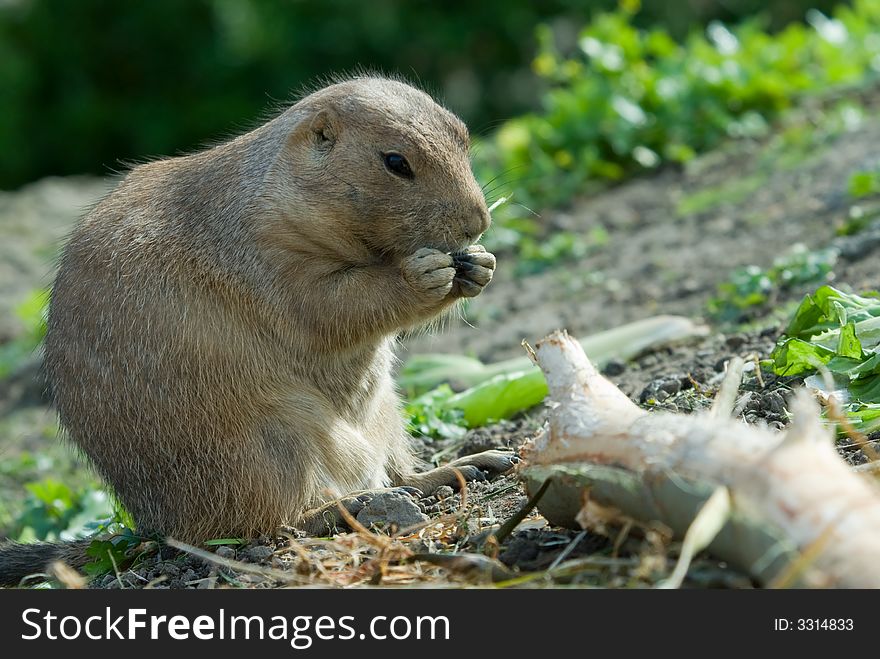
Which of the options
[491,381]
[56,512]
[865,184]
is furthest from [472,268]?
[865,184]

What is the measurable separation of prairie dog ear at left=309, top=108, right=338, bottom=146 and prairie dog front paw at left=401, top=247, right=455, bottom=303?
2.02 feet

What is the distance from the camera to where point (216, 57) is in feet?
52.2

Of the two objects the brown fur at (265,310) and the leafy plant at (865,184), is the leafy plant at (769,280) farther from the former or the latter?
the brown fur at (265,310)

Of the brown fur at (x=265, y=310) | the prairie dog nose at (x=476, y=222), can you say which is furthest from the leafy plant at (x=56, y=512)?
the prairie dog nose at (x=476, y=222)

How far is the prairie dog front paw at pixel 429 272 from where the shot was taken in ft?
14.4

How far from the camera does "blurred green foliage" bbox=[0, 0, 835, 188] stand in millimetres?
15336

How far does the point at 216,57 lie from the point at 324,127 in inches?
468

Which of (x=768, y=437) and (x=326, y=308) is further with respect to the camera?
(x=326, y=308)

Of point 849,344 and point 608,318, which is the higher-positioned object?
point 849,344

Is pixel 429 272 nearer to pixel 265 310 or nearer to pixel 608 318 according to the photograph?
pixel 265 310

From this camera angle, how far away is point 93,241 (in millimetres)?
4660
